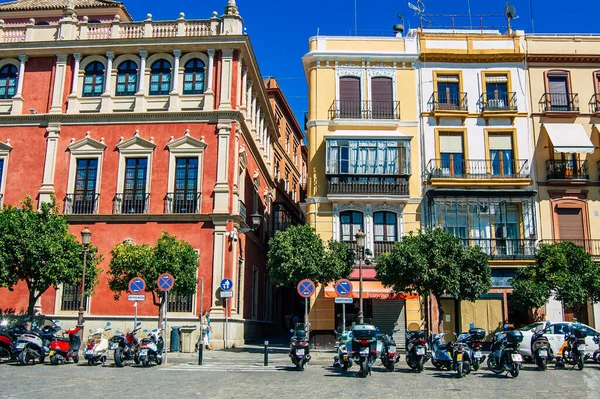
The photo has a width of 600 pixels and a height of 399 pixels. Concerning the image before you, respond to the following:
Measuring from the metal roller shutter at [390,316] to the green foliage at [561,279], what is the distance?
4.88 meters

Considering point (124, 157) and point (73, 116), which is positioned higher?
point (73, 116)

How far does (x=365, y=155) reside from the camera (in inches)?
1080

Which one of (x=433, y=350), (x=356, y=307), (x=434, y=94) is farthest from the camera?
(x=434, y=94)

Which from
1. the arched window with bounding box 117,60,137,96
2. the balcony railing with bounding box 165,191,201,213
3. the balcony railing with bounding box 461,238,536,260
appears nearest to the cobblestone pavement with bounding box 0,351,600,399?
the balcony railing with bounding box 461,238,536,260

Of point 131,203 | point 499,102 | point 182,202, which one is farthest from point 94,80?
point 499,102

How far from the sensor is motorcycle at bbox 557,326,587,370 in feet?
57.3

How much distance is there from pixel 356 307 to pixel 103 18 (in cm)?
2484

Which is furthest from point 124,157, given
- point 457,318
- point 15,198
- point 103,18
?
point 457,318

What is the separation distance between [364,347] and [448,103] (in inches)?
660

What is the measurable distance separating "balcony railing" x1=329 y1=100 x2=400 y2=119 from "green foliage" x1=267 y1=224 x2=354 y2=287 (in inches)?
271

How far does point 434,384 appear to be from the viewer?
14117mm

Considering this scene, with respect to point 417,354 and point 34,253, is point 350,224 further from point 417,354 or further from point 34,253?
point 34,253

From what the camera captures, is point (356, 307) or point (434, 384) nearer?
point (434, 384)

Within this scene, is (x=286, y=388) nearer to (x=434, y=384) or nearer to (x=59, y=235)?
(x=434, y=384)
